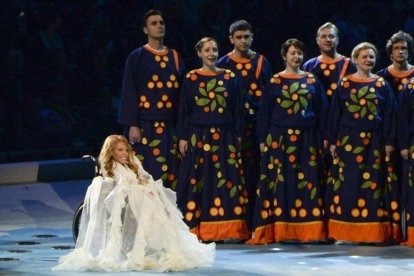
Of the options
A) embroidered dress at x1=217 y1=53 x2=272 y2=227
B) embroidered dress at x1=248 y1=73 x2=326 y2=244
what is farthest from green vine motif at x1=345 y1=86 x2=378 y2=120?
embroidered dress at x1=217 y1=53 x2=272 y2=227

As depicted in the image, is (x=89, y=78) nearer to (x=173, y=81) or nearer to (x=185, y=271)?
(x=173, y=81)

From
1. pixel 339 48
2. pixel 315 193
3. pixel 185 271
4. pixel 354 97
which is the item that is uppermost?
pixel 339 48

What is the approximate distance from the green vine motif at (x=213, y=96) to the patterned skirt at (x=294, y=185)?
15.8 inches

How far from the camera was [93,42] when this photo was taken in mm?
13406

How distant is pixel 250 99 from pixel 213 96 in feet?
1.14

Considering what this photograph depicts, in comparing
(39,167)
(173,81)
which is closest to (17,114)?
(39,167)

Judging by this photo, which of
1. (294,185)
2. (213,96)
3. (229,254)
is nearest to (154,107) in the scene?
(213,96)

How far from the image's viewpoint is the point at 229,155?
396 inches

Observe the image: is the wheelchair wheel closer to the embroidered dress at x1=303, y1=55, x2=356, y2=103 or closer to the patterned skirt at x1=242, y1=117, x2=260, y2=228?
the patterned skirt at x1=242, y1=117, x2=260, y2=228

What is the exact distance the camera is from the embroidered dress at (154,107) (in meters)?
10.1

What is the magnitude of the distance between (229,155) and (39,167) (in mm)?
2902

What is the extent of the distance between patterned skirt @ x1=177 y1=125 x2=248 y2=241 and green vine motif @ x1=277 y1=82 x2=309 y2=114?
1.43 feet

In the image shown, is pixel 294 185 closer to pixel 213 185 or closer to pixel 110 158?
pixel 213 185

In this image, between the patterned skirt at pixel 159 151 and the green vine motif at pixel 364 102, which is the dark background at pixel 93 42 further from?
the green vine motif at pixel 364 102
